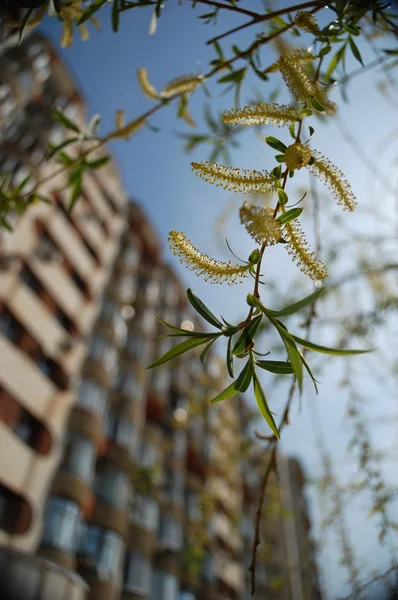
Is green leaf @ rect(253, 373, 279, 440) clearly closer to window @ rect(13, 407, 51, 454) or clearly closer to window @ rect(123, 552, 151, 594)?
window @ rect(13, 407, 51, 454)

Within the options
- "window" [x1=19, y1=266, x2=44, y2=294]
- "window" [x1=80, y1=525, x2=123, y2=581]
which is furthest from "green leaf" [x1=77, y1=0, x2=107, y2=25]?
"window" [x1=80, y1=525, x2=123, y2=581]

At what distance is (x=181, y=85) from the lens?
1130mm

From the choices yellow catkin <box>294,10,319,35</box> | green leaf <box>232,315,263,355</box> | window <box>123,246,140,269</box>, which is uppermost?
window <box>123,246,140,269</box>

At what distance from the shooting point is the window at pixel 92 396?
12.1 m

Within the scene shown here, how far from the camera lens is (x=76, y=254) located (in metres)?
13.3

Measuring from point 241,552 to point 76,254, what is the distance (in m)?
11.1

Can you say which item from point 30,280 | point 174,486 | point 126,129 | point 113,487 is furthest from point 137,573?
point 126,129

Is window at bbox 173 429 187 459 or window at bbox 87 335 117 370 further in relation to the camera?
window at bbox 173 429 187 459

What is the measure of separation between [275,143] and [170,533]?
1447 cm

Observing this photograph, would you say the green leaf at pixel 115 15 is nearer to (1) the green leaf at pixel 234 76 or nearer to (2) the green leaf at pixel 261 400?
(1) the green leaf at pixel 234 76

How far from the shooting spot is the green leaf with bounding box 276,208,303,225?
23.6 inches

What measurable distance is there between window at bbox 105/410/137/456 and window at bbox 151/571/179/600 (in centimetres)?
313

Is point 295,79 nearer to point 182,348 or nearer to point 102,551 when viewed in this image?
point 182,348

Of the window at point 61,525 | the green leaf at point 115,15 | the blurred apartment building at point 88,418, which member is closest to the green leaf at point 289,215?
the green leaf at point 115,15
